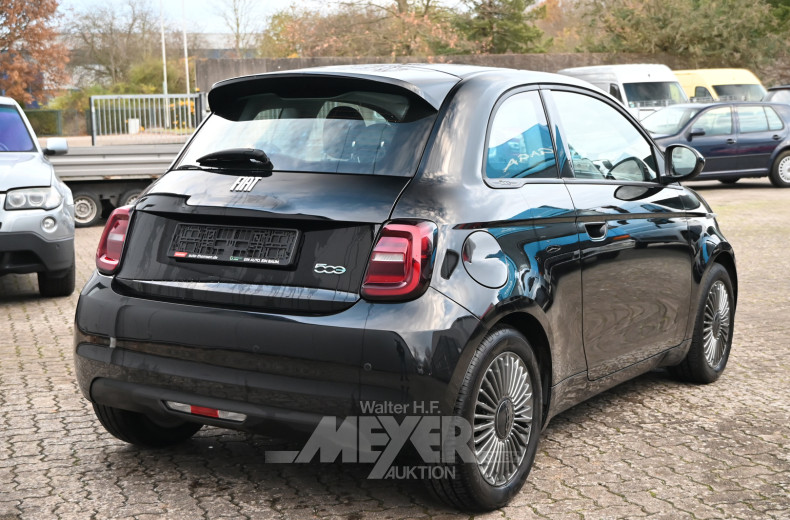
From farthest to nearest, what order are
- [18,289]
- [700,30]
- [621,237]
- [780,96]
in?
[700,30]
[780,96]
[18,289]
[621,237]

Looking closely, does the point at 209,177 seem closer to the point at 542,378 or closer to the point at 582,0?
the point at 542,378

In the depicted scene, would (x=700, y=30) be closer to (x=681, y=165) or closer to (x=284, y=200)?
(x=681, y=165)

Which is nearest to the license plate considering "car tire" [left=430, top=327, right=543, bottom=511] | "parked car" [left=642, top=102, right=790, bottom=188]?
"car tire" [left=430, top=327, right=543, bottom=511]

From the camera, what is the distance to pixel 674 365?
5.75 metres

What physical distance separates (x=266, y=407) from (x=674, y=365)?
2.89 metres

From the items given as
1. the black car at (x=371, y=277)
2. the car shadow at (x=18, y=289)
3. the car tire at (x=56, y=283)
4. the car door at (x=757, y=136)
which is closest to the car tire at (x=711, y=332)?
the black car at (x=371, y=277)

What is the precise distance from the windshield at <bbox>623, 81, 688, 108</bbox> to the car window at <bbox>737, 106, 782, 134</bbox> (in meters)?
4.25

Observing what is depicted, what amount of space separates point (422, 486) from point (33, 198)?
5.75 metres

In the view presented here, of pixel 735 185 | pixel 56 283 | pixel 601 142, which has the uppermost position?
pixel 601 142

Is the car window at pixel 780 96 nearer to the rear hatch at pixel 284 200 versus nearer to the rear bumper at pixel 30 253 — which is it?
the rear bumper at pixel 30 253

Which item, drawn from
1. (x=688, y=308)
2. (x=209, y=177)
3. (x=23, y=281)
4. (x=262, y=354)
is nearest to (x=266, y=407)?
(x=262, y=354)

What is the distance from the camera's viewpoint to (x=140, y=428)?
4.59 meters

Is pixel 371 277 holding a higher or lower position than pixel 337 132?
lower

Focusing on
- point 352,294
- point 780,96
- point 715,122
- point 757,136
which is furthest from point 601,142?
point 780,96
